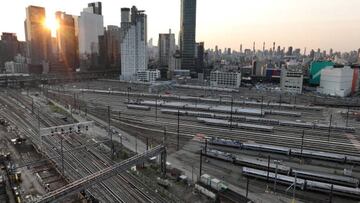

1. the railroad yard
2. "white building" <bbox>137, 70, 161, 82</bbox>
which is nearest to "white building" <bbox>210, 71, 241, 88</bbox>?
"white building" <bbox>137, 70, 161, 82</bbox>

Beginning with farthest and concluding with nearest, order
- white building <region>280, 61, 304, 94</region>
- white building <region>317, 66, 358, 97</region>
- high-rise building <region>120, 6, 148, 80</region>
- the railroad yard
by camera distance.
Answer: high-rise building <region>120, 6, 148, 80</region>, white building <region>280, 61, 304, 94</region>, white building <region>317, 66, 358, 97</region>, the railroad yard

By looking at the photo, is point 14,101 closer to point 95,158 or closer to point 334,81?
point 95,158

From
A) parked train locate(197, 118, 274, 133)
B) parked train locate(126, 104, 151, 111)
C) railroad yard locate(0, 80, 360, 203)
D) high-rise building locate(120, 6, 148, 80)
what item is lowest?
railroad yard locate(0, 80, 360, 203)

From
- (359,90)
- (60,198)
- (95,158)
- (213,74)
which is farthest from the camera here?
Result: (213,74)

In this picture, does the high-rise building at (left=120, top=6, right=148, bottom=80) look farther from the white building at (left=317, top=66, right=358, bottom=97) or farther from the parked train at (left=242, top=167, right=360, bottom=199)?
the parked train at (left=242, top=167, right=360, bottom=199)

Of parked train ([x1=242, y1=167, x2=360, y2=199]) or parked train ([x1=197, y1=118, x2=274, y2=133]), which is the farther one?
parked train ([x1=197, y1=118, x2=274, y2=133])

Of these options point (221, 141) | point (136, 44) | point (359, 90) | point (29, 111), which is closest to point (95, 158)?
point (221, 141)
